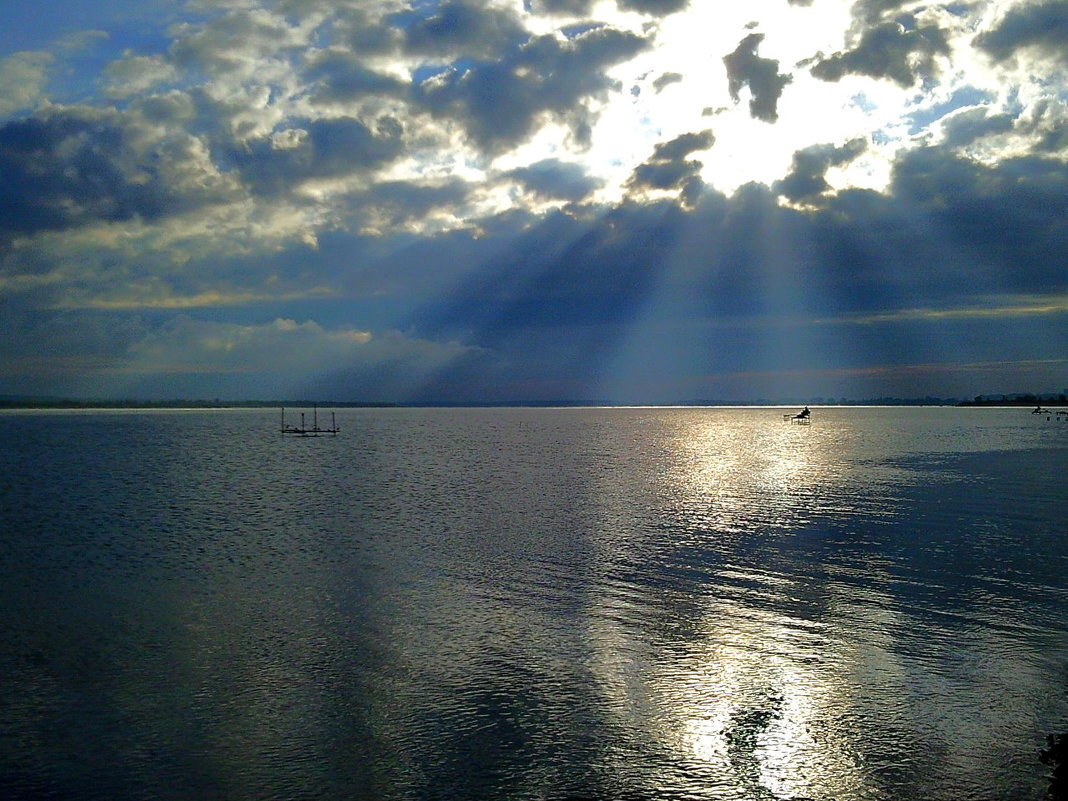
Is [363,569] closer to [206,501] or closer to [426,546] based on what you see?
[426,546]

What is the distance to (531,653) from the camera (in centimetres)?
2120

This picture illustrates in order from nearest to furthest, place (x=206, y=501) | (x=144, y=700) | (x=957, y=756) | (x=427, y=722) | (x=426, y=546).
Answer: (x=957, y=756)
(x=427, y=722)
(x=144, y=700)
(x=426, y=546)
(x=206, y=501)

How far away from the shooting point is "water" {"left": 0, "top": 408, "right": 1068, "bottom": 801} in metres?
14.5

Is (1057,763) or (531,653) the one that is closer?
(1057,763)

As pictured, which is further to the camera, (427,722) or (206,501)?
(206,501)

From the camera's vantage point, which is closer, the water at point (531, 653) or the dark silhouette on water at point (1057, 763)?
the dark silhouette on water at point (1057, 763)

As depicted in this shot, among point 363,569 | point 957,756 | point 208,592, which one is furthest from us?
point 363,569

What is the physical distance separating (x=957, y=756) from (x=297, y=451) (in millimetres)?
112268

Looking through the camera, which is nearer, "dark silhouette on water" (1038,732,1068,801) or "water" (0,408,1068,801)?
"dark silhouette on water" (1038,732,1068,801)

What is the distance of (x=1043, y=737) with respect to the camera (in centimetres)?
1590

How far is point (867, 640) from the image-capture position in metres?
22.3

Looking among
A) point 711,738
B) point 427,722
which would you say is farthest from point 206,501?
point 711,738

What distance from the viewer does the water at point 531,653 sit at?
14.5 m

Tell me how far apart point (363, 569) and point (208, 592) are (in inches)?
252
